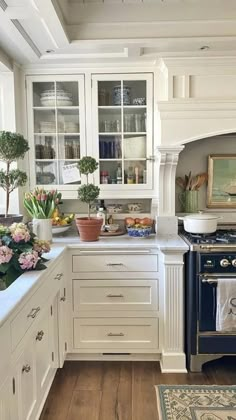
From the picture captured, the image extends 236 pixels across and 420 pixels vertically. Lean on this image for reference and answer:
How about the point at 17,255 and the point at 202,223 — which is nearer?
the point at 17,255

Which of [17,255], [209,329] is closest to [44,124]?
[17,255]

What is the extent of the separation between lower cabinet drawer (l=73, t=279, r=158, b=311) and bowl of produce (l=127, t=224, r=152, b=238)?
357 mm

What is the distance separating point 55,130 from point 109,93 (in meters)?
0.54

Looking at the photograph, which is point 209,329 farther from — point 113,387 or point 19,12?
point 19,12

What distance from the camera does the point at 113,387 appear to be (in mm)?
2422

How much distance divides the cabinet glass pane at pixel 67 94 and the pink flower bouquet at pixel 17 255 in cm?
139

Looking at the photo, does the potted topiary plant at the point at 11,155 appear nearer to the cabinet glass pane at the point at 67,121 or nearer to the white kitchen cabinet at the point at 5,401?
the cabinet glass pane at the point at 67,121

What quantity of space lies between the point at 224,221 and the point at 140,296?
998 millimetres

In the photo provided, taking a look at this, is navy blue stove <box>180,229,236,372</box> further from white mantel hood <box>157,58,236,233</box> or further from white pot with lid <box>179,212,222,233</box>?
white mantel hood <box>157,58,236,233</box>

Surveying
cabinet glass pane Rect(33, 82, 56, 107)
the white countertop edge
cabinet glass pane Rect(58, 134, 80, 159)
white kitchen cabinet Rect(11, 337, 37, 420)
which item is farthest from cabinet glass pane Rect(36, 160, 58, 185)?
white kitchen cabinet Rect(11, 337, 37, 420)

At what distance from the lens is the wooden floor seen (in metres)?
2.16

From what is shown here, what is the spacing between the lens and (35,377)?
1.90 metres

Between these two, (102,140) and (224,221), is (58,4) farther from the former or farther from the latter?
(224,221)

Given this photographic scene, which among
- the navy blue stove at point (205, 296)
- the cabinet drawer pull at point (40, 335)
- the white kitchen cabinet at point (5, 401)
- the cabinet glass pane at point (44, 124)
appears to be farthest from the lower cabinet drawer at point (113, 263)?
the white kitchen cabinet at point (5, 401)
